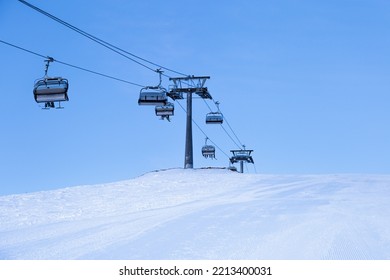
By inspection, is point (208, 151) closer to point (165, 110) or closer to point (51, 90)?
point (165, 110)

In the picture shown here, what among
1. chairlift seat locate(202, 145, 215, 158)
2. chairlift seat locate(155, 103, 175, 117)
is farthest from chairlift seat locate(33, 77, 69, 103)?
chairlift seat locate(202, 145, 215, 158)

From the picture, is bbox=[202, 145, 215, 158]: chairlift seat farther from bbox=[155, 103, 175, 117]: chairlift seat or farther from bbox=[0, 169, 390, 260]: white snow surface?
bbox=[0, 169, 390, 260]: white snow surface

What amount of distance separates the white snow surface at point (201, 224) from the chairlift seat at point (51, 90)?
3598 mm

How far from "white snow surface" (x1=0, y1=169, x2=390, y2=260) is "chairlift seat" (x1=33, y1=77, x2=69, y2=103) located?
3598 millimetres

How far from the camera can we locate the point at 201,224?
759 centimetres

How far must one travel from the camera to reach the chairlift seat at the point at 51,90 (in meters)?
16.0

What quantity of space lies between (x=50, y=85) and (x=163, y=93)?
6148mm

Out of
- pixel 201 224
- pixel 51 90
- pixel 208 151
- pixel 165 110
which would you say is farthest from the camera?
pixel 208 151

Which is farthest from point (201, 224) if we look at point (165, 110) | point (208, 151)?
point (208, 151)

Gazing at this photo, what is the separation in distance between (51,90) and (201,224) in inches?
389

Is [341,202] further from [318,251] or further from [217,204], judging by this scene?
[318,251]

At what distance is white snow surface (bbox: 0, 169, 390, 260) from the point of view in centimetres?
593
